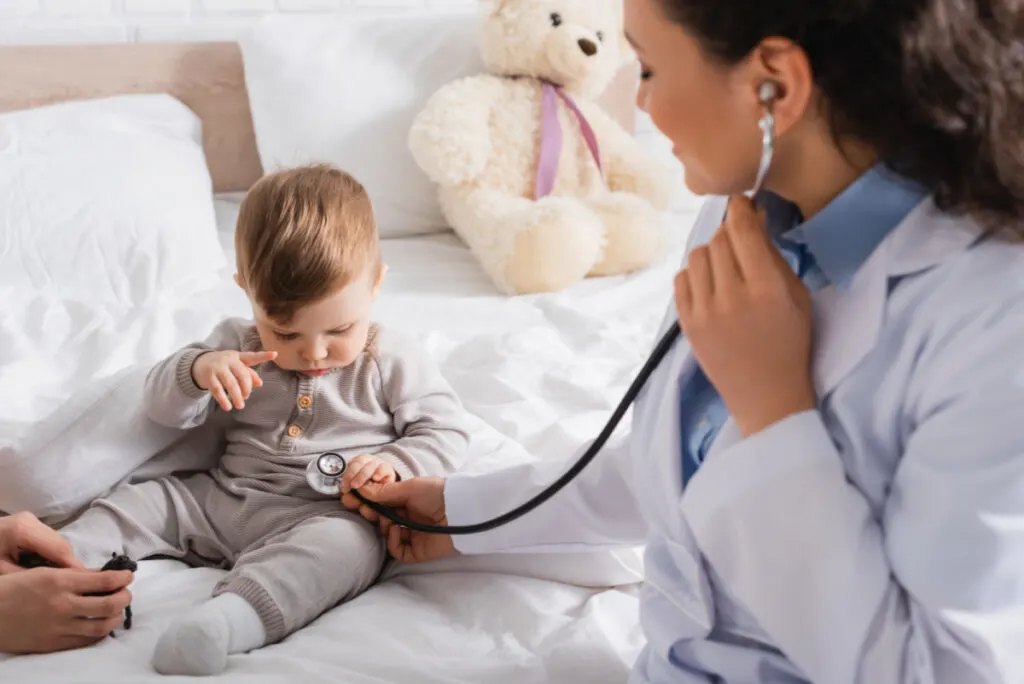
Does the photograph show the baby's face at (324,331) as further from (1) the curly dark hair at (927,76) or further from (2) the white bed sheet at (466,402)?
(1) the curly dark hair at (927,76)

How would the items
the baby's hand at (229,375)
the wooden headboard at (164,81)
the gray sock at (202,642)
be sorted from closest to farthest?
the gray sock at (202,642)
the baby's hand at (229,375)
the wooden headboard at (164,81)

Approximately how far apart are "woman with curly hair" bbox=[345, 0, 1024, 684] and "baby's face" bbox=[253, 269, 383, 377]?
0.47 metres

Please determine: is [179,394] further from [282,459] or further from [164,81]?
[164,81]

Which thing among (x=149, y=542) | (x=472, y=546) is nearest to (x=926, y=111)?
(x=472, y=546)

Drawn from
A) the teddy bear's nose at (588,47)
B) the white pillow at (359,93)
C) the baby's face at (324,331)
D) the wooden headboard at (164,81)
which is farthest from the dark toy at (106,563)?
the teddy bear's nose at (588,47)

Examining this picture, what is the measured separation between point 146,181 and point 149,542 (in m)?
1.02

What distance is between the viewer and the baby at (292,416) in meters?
1.06

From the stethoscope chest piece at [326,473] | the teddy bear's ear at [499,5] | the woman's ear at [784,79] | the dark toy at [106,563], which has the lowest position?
the dark toy at [106,563]

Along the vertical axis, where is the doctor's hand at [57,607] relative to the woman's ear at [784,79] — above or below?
below

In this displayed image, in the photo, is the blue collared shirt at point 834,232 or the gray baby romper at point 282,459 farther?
the gray baby romper at point 282,459

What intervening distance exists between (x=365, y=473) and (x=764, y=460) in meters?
0.55

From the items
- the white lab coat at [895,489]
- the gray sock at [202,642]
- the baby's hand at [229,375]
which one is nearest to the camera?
the white lab coat at [895,489]

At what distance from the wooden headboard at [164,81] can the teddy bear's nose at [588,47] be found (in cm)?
77

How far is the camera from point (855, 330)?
2.28ft
